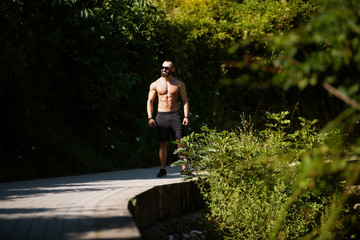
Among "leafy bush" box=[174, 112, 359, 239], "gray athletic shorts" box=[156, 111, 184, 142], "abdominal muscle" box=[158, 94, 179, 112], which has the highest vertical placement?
"abdominal muscle" box=[158, 94, 179, 112]

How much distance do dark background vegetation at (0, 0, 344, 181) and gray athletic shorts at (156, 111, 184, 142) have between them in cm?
236

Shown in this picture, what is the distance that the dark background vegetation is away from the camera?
34.2 ft

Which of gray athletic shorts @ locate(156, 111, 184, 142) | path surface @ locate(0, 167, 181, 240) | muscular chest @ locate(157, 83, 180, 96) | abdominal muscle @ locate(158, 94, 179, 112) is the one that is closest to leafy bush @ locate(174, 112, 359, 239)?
gray athletic shorts @ locate(156, 111, 184, 142)

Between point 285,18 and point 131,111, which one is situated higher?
point 285,18

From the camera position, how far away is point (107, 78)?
43.1 feet

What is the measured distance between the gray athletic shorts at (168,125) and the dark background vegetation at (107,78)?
2.36 m

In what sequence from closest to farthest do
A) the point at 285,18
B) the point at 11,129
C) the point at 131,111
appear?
the point at 11,129
the point at 131,111
the point at 285,18

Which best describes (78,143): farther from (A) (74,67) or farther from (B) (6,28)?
(B) (6,28)

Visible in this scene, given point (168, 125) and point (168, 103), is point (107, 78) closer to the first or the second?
point (168, 103)

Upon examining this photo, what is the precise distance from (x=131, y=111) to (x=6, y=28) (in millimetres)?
4226

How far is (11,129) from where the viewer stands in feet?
34.0

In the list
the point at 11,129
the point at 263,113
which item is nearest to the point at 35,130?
the point at 11,129

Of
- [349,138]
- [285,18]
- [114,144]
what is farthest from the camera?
[285,18]

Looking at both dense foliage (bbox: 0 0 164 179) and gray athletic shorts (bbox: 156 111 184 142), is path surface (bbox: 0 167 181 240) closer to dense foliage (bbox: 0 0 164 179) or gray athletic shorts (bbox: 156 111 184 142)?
gray athletic shorts (bbox: 156 111 184 142)
